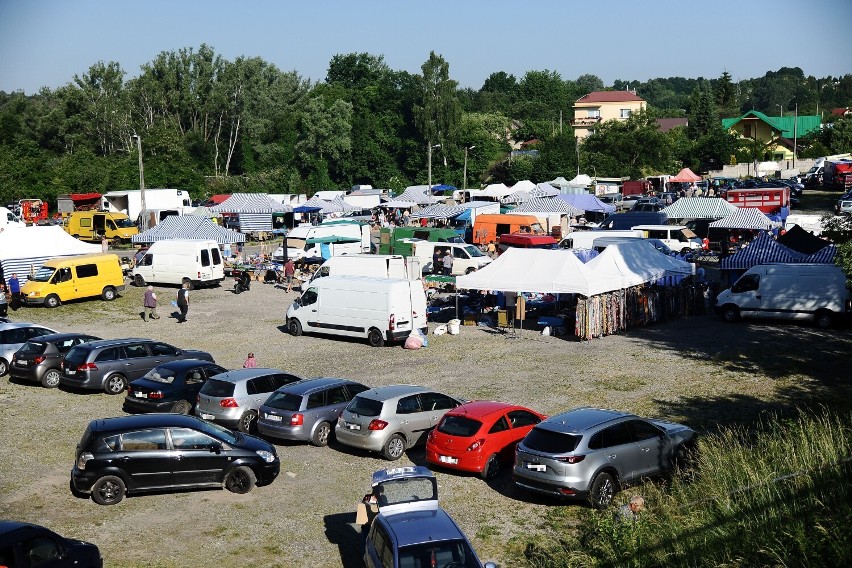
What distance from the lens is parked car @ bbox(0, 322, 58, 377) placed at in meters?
22.4

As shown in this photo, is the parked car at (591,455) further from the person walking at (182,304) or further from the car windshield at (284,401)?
the person walking at (182,304)

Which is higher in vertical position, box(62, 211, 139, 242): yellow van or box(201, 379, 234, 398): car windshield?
box(62, 211, 139, 242): yellow van

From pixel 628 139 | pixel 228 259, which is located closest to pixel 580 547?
pixel 228 259

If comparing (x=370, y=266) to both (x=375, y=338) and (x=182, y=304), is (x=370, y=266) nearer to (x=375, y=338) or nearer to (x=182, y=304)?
(x=375, y=338)

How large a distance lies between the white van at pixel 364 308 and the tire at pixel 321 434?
347 inches

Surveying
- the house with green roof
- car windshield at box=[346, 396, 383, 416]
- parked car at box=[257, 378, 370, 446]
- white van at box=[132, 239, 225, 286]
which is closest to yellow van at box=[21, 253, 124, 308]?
white van at box=[132, 239, 225, 286]

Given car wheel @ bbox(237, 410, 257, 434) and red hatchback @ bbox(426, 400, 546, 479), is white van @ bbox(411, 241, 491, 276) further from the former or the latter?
red hatchback @ bbox(426, 400, 546, 479)

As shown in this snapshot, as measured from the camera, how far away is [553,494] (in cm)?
1255

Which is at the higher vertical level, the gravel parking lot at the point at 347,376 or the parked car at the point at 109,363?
the parked car at the point at 109,363

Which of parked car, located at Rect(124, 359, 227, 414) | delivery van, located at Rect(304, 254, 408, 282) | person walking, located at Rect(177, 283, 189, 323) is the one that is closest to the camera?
parked car, located at Rect(124, 359, 227, 414)

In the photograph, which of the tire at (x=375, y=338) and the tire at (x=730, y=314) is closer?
the tire at (x=375, y=338)

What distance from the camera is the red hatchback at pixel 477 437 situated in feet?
46.2

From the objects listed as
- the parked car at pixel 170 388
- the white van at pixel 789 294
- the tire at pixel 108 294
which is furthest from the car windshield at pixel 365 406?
the tire at pixel 108 294

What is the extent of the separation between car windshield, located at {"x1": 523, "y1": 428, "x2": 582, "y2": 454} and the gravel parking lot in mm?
944
